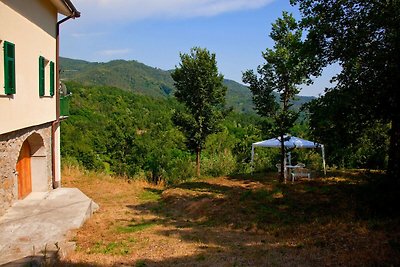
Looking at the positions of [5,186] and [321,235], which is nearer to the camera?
[321,235]

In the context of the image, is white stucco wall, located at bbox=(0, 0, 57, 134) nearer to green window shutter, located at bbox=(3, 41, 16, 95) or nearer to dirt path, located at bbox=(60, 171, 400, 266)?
green window shutter, located at bbox=(3, 41, 16, 95)

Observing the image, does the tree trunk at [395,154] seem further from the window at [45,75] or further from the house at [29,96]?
the window at [45,75]

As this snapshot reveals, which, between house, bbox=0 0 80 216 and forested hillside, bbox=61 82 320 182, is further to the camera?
forested hillside, bbox=61 82 320 182

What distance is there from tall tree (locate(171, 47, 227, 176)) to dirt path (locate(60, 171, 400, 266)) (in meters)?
3.73

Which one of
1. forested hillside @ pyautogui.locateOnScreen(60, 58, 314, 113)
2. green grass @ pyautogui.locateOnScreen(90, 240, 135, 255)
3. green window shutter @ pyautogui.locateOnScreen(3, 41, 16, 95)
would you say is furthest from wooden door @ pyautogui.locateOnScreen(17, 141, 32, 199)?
forested hillside @ pyautogui.locateOnScreen(60, 58, 314, 113)

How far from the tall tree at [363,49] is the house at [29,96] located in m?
7.44

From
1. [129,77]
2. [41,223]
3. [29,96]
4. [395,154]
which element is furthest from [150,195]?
[129,77]

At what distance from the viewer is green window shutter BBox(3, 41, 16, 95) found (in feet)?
25.8

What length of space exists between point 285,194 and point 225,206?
2.41 meters

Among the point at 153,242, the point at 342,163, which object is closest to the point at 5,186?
the point at 153,242

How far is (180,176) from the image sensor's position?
956 inches

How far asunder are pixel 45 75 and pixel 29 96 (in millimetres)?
2223

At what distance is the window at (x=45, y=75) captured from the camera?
10836 mm

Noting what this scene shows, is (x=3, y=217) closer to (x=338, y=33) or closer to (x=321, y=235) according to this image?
(x=321, y=235)
